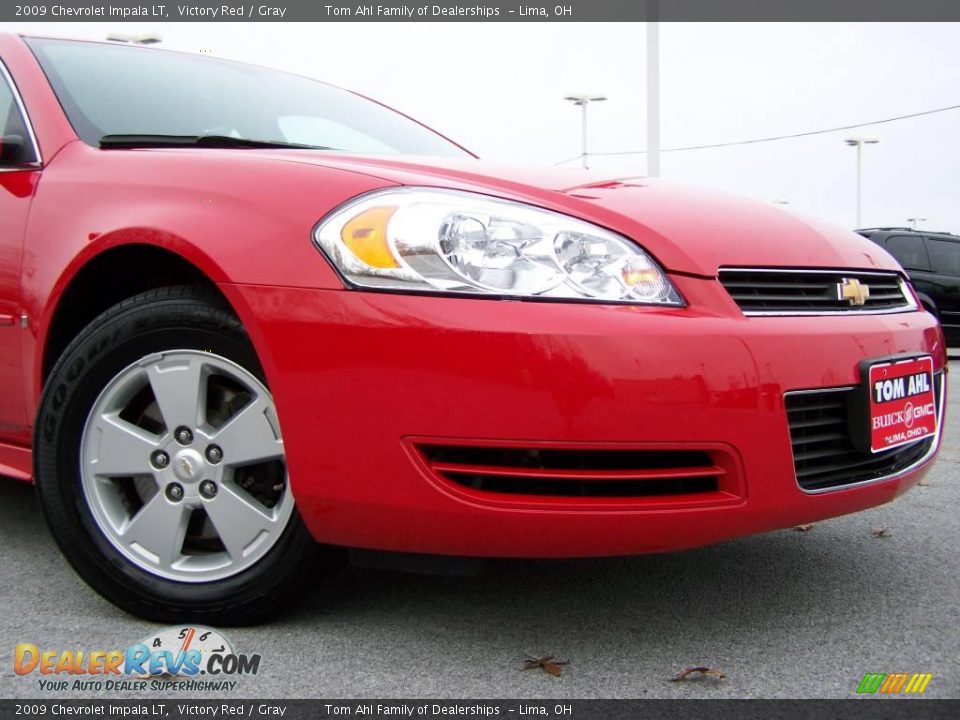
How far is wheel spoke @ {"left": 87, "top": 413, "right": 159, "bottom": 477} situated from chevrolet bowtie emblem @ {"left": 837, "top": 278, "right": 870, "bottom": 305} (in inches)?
63.0

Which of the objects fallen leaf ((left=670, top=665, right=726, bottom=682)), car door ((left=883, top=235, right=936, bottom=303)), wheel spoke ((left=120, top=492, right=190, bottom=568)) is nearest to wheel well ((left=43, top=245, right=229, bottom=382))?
wheel spoke ((left=120, top=492, right=190, bottom=568))

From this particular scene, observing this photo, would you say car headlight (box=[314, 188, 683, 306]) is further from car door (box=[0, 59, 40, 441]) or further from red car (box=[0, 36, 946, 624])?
car door (box=[0, 59, 40, 441])

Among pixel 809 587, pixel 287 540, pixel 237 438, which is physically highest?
pixel 237 438

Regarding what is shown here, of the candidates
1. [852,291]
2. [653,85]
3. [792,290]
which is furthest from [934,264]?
[792,290]

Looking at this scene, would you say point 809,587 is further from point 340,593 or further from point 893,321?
point 340,593

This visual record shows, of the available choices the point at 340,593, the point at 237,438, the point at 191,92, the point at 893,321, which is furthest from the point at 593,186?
the point at 191,92

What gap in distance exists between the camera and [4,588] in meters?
2.47

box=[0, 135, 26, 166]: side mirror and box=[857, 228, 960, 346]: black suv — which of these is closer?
box=[0, 135, 26, 166]: side mirror

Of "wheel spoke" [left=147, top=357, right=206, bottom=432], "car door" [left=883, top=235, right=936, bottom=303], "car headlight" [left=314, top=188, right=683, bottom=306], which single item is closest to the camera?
"car headlight" [left=314, top=188, right=683, bottom=306]

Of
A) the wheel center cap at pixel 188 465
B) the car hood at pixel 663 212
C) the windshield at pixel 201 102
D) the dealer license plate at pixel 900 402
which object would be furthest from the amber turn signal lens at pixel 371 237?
the dealer license plate at pixel 900 402

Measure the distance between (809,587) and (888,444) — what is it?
474 millimetres

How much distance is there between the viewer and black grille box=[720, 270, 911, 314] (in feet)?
6.78

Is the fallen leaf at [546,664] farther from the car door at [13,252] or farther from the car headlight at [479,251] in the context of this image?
the car door at [13,252]

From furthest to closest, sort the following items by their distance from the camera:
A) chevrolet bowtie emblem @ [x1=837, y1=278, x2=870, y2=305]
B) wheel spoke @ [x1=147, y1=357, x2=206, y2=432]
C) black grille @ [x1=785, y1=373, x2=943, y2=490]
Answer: chevrolet bowtie emblem @ [x1=837, y1=278, x2=870, y2=305] < wheel spoke @ [x1=147, y1=357, x2=206, y2=432] < black grille @ [x1=785, y1=373, x2=943, y2=490]
